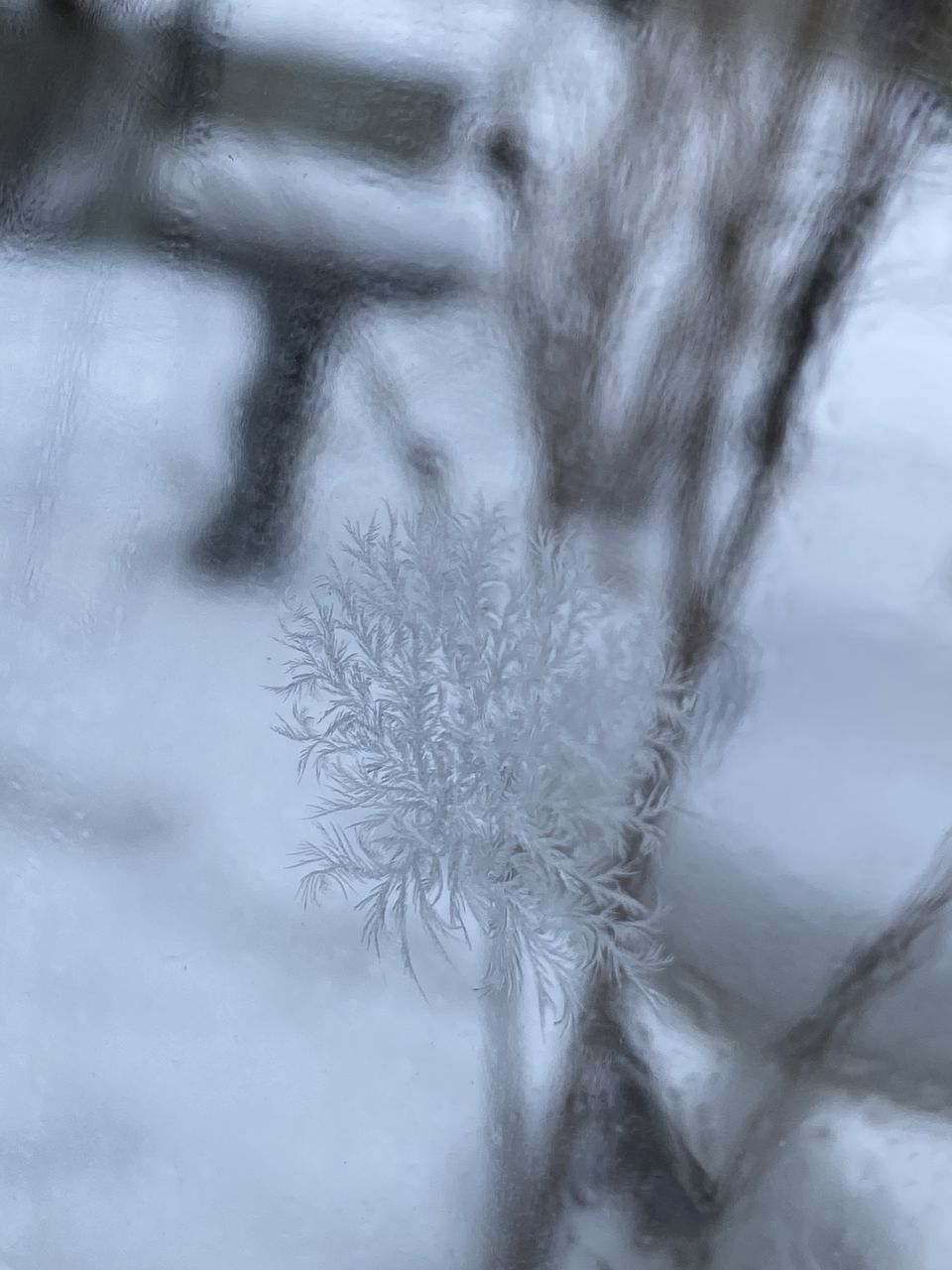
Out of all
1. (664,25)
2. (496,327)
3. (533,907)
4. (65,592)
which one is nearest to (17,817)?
(65,592)

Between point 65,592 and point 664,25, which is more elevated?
point 664,25

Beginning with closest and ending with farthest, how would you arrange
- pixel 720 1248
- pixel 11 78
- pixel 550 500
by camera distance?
pixel 720 1248
pixel 550 500
pixel 11 78

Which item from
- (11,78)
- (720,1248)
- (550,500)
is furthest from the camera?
(11,78)

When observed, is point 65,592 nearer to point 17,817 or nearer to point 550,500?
point 17,817

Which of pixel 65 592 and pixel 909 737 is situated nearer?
pixel 909 737

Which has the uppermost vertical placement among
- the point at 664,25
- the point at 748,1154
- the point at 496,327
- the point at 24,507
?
the point at 664,25

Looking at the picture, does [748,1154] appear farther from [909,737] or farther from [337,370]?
[337,370]
